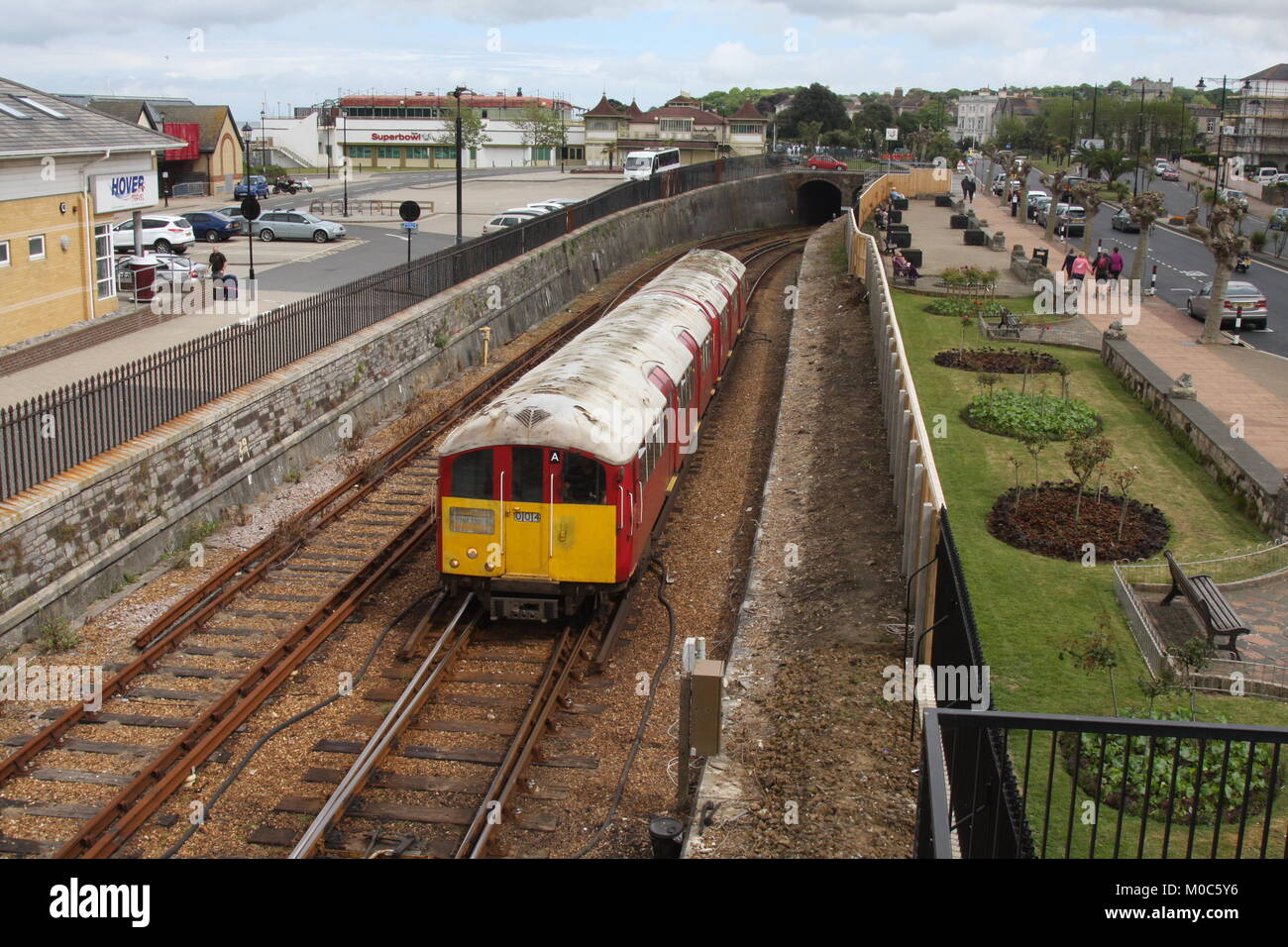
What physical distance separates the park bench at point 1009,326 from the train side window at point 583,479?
2028 cm

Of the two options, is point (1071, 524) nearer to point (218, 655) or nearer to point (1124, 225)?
point (218, 655)

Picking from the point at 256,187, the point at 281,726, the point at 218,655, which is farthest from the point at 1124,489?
the point at 256,187

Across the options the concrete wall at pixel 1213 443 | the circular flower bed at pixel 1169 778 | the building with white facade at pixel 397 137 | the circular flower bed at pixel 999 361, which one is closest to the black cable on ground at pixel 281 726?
the circular flower bed at pixel 1169 778

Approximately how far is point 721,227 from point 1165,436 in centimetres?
3945

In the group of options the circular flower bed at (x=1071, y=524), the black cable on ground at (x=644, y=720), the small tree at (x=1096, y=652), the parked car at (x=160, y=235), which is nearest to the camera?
the black cable on ground at (x=644, y=720)

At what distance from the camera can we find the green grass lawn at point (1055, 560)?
39.5ft

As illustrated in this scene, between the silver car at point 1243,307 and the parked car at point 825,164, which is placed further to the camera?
the parked car at point 825,164

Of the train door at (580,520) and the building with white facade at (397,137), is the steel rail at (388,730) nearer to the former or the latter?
the train door at (580,520)

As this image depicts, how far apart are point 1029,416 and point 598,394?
11090 mm

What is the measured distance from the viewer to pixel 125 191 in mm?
25891

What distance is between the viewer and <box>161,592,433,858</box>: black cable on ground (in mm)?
9820

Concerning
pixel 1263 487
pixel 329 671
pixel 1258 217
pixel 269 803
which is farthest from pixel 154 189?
pixel 1258 217

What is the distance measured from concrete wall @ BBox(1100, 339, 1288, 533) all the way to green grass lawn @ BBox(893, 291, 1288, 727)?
0.72ft

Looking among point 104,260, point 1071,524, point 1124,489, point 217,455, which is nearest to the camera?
point 1124,489
